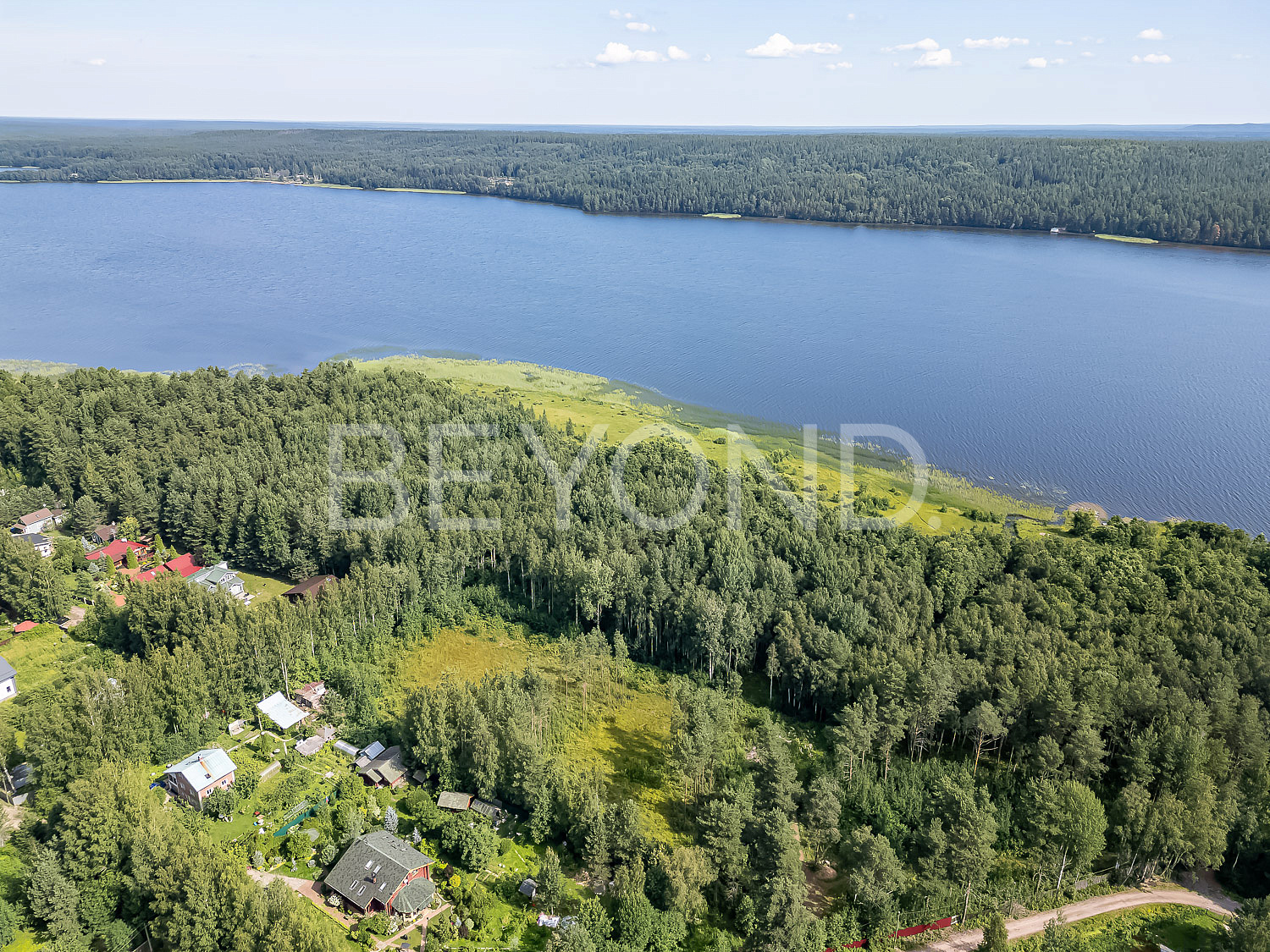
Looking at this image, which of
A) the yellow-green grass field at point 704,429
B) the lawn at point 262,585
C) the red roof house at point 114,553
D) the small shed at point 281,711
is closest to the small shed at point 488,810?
the small shed at point 281,711

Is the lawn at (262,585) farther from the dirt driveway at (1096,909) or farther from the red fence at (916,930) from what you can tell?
the dirt driveway at (1096,909)

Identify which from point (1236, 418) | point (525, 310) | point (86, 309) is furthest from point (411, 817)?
point (86, 309)

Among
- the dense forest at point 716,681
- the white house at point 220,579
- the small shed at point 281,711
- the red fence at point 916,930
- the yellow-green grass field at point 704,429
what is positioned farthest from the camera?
the yellow-green grass field at point 704,429

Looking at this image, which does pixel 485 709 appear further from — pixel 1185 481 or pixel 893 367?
pixel 893 367

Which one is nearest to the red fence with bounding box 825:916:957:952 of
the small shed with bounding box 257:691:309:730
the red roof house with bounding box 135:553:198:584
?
the small shed with bounding box 257:691:309:730

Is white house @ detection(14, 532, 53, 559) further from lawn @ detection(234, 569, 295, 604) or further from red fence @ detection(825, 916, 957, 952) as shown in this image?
red fence @ detection(825, 916, 957, 952)

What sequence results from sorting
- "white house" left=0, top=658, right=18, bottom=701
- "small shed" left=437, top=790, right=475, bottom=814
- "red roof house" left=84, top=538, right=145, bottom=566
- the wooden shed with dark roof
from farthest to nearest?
"red roof house" left=84, top=538, right=145, bottom=566 → the wooden shed with dark roof → "white house" left=0, top=658, right=18, bottom=701 → "small shed" left=437, top=790, right=475, bottom=814

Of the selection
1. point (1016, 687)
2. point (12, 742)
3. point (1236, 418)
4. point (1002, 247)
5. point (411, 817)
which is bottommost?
point (411, 817)
